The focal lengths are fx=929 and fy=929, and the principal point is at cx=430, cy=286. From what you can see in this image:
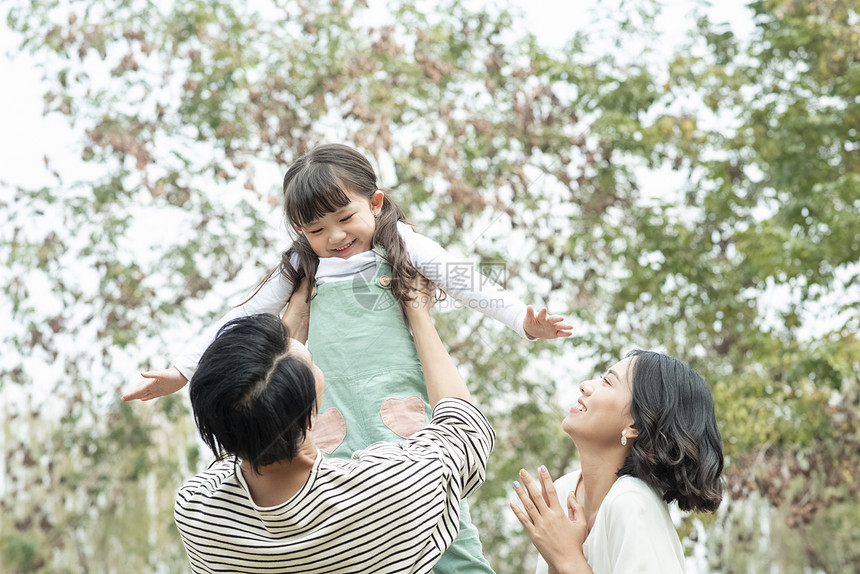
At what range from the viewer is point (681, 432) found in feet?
5.59

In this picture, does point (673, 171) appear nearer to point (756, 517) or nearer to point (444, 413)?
point (756, 517)

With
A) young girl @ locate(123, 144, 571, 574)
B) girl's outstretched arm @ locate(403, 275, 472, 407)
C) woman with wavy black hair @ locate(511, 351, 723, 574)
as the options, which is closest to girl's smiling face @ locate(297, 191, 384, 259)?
young girl @ locate(123, 144, 571, 574)

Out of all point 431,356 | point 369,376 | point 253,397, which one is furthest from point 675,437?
point 253,397

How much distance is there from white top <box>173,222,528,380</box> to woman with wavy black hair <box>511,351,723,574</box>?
229mm

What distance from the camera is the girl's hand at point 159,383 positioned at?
1.80 meters

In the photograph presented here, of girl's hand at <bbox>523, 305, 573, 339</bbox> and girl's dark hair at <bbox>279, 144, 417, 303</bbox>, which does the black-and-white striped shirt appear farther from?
girl's dark hair at <bbox>279, 144, 417, 303</bbox>

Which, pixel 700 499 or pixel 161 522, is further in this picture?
pixel 161 522

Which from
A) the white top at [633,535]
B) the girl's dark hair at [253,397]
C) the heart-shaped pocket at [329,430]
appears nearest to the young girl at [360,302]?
the heart-shaped pocket at [329,430]

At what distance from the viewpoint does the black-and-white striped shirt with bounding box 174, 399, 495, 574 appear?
134cm

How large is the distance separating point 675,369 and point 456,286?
46 centimetres

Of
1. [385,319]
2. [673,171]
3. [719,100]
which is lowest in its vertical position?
[673,171]

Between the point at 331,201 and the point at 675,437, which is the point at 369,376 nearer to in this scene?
the point at 331,201

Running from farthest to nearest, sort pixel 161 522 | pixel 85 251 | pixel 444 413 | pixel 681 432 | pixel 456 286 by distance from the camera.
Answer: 1. pixel 161 522
2. pixel 85 251
3. pixel 456 286
4. pixel 681 432
5. pixel 444 413

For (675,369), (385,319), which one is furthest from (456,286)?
(675,369)
